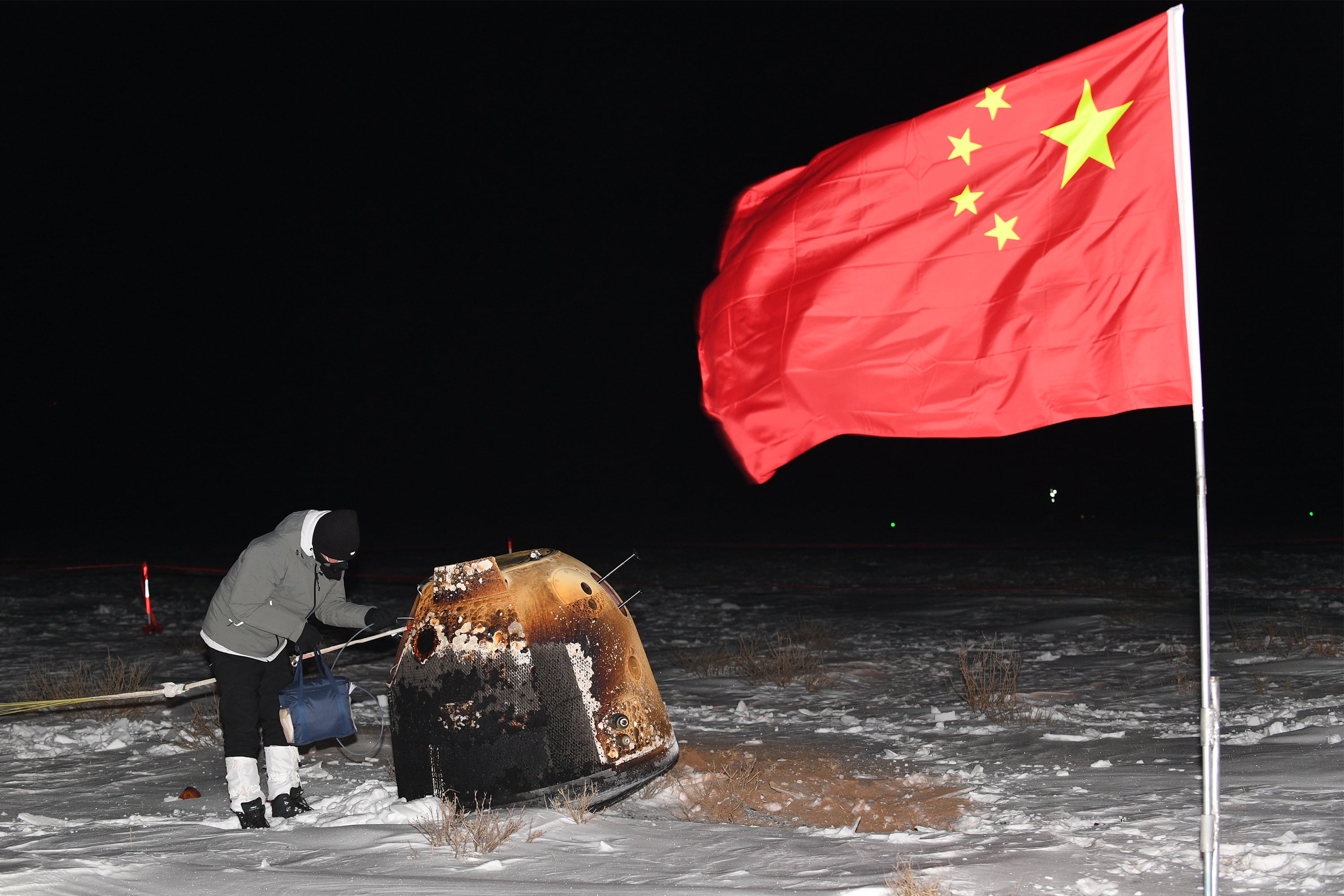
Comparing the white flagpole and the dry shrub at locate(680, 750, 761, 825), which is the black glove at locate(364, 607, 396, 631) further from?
the white flagpole

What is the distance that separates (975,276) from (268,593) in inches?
130

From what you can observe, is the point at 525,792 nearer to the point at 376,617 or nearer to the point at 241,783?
the point at 376,617

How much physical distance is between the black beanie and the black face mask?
7 centimetres

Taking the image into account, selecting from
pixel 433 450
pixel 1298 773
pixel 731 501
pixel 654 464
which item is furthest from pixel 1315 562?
pixel 433 450

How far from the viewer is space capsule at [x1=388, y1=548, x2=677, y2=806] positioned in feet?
15.3

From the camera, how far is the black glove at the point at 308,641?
542 cm

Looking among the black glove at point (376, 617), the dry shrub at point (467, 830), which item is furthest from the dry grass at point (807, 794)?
the black glove at point (376, 617)

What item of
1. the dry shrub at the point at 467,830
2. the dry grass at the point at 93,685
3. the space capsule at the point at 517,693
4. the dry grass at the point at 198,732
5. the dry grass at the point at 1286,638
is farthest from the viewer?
the dry grass at the point at 1286,638

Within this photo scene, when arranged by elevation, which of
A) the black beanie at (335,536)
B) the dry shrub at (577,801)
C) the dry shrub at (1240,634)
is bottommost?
the dry shrub at (1240,634)

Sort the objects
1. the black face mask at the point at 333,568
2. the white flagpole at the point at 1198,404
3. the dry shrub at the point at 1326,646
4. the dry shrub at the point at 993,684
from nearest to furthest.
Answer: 1. the white flagpole at the point at 1198,404
2. the black face mask at the point at 333,568
3. the dry shrub at the point at 993,684
4. the dry shrub at the point at 1326,646

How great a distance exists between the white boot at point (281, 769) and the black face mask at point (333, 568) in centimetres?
79

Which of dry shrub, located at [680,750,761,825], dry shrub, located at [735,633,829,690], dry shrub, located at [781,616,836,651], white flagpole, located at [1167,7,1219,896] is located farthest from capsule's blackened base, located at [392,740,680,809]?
dry shrub, located at [781,616,836,651]

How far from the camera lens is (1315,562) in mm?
16672

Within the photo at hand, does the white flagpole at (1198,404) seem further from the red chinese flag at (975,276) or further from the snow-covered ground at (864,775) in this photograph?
the snow-covered ground at (864,775)
